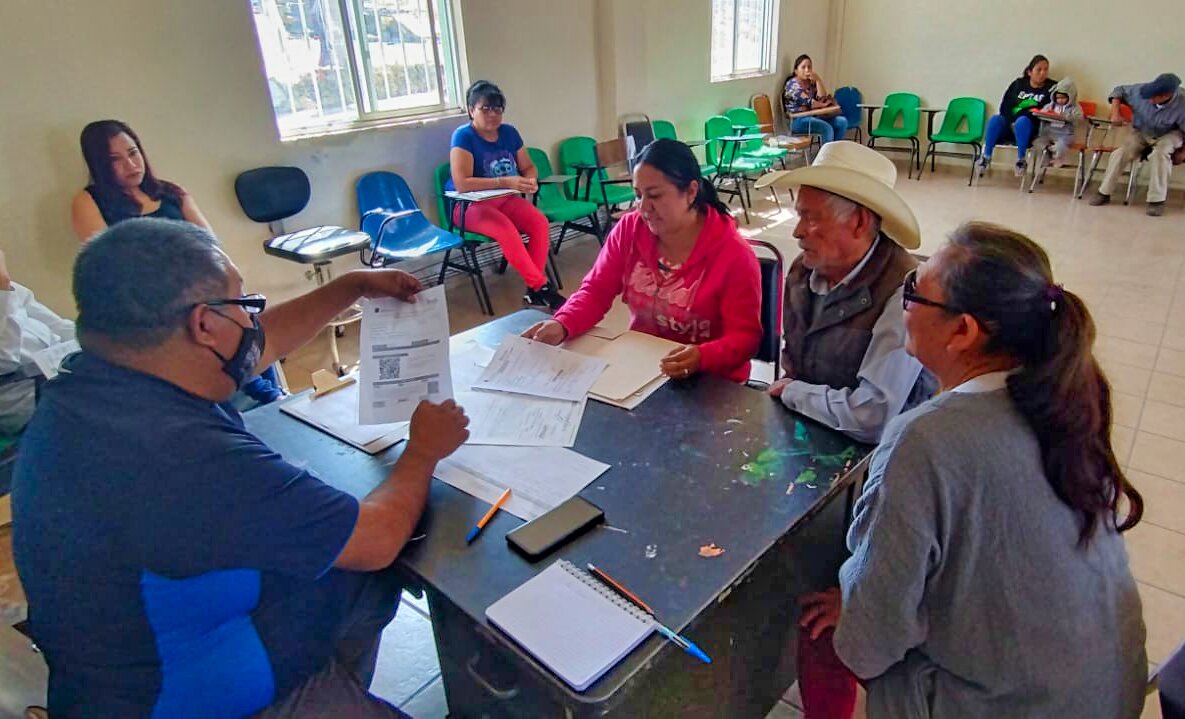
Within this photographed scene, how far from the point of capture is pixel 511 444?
1338mm

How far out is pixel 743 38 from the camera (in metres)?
7.23

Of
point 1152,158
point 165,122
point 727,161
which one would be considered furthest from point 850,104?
point 165,122

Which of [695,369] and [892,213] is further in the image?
[695,369]

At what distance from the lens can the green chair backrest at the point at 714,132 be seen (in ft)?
20.6

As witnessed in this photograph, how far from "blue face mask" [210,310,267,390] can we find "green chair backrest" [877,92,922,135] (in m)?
8.15

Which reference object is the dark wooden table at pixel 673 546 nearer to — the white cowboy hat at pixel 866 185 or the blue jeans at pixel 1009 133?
the white cowboy hat at pixel 866 185

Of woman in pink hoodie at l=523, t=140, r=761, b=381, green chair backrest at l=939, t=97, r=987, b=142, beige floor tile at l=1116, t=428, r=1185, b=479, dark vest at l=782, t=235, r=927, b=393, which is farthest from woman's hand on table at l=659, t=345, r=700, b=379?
green chair backrest at l=939, t=97, r=987, b=142

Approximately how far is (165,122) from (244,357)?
2.90 m

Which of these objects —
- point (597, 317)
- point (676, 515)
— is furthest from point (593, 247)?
point (676, 515)

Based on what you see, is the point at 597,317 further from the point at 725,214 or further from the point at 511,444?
the point at 511,444

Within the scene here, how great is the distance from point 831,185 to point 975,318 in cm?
57

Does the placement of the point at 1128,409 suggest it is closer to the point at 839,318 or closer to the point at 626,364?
the point at 839,318

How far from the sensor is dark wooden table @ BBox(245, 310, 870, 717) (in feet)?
3.18

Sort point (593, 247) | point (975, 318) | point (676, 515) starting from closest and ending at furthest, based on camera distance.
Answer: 1. point (975, 318)
2. point (676, 515)
3. point (593, 247)
